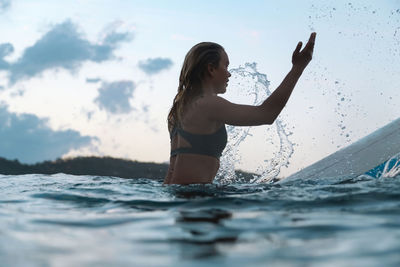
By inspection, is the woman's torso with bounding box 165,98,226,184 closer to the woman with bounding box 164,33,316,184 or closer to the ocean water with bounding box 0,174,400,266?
the woman with bounding box 164,33,316,184

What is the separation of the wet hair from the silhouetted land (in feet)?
39.6

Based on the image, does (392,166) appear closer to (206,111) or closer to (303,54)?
(303,54)

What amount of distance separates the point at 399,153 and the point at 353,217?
10.7 ft

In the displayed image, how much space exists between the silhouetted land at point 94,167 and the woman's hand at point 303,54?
12.6 m

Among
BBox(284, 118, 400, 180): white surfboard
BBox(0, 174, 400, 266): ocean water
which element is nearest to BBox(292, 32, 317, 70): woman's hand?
BBox(0, 174, 400, 266): ocean water

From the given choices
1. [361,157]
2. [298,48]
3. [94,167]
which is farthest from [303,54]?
[94,167]

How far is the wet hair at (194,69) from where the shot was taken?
3715mm

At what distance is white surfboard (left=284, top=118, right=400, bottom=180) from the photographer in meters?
5.46

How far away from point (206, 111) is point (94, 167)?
15.5 metres

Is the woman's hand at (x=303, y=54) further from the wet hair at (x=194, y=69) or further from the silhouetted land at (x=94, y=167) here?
the silhouetted land at (x=94, y=167)

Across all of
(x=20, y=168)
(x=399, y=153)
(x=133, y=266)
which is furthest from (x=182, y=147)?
(x=20, y=168)

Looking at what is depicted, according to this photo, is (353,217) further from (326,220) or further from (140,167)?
(140,167)

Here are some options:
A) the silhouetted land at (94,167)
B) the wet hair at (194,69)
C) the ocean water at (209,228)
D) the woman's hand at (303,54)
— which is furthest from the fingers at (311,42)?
the silhouetted land at (94,167)

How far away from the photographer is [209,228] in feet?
7.25
